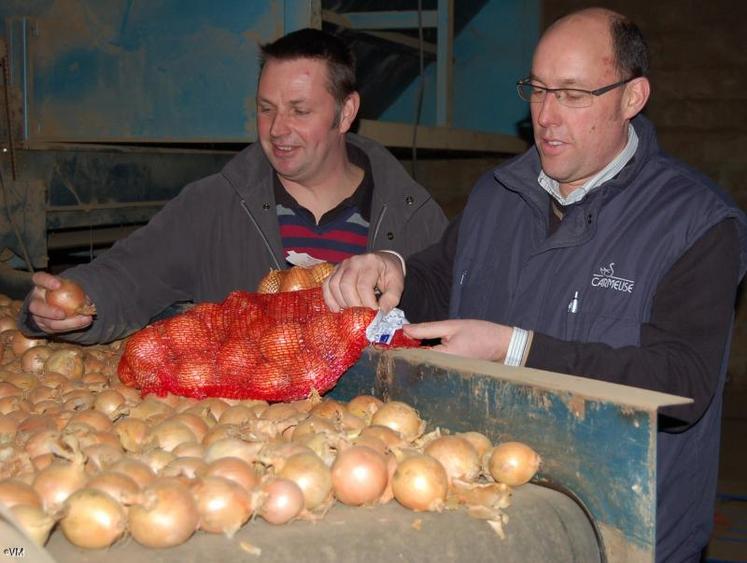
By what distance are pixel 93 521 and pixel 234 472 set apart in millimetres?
250

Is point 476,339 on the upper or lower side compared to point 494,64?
lower

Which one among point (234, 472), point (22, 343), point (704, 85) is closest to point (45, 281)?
point (22, 343)

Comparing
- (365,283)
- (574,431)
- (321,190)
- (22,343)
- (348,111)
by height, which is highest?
(348,111)

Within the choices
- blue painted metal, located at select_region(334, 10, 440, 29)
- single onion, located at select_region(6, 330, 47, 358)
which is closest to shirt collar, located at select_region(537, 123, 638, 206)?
single onion, located at select_region(6, 330, 47, 358)

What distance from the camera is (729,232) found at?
2092mm

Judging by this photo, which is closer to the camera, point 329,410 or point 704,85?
point 329,410

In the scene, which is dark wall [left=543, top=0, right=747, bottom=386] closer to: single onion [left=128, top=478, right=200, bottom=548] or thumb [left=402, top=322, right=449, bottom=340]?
thumb [left=402, top=322, right=449, bottom=340]

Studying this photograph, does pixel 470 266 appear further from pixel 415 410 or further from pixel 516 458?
pixel 516 458

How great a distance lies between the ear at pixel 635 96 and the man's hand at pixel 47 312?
1664 mm

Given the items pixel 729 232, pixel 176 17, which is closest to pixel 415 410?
pixel 729 232

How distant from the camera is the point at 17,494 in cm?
138

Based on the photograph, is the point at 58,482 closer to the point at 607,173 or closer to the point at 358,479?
the point at 358,479

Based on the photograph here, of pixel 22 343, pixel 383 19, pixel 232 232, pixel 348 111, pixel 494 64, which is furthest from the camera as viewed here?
pixel 494 64

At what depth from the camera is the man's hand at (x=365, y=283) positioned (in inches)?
88.4
